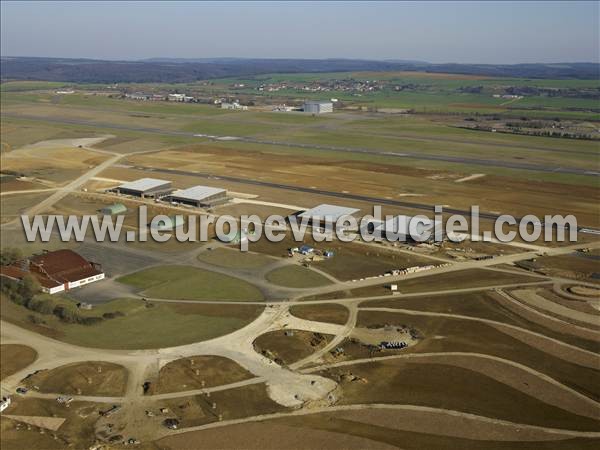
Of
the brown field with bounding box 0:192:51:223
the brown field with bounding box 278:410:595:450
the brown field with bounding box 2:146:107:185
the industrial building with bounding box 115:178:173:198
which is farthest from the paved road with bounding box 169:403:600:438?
the brown field with bounding box 2:146:107:185

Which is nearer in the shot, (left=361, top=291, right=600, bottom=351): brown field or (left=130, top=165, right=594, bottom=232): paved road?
(left=361, top=291, right=600, bottom=351): brown field

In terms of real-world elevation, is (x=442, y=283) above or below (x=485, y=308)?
above

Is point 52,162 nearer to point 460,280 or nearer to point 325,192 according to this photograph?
point 325,192

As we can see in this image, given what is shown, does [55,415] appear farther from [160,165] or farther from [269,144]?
[269,144]

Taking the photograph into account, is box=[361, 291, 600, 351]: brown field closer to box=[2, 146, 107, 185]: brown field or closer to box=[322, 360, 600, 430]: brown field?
box=[322, 360, 600, 430]: brown field

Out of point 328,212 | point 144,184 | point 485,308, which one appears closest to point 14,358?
point 485,308

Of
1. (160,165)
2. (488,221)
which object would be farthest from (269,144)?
(488,221)
